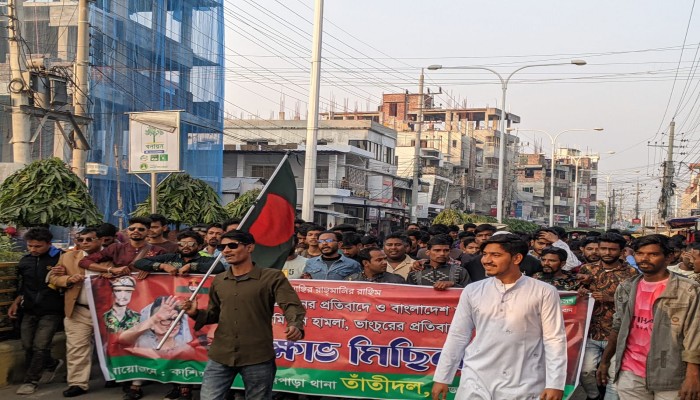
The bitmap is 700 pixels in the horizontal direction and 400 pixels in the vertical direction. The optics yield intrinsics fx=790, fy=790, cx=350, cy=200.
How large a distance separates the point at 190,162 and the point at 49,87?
15577mm

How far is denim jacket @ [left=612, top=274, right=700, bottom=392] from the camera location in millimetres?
4996

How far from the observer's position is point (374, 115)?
8369 centimetres

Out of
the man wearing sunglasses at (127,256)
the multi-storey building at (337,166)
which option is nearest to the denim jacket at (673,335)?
the man wearing sunglasses at (127,256)

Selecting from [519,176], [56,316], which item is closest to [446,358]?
[56,316]

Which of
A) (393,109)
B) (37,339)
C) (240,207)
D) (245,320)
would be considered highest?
(393,109)

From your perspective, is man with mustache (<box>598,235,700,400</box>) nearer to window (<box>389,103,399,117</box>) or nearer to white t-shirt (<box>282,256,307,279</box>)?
white t-shirt (<box>282,256,307,279</box>)

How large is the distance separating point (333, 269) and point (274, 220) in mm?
1883

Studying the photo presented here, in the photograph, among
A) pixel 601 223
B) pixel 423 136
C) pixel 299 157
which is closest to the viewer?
pixel 299 157

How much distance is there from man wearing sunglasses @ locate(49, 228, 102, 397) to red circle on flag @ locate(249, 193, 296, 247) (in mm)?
2338

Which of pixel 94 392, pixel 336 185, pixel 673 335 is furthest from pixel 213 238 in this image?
pixel 336 185

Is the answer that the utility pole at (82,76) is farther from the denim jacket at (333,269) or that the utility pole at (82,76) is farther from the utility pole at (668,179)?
the utility pole at (668,179)

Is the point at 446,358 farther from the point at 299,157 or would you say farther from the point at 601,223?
the point at 601,223

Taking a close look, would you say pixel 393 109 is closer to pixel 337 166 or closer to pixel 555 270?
pixel 337 166

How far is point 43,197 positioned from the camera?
33.9 ft
